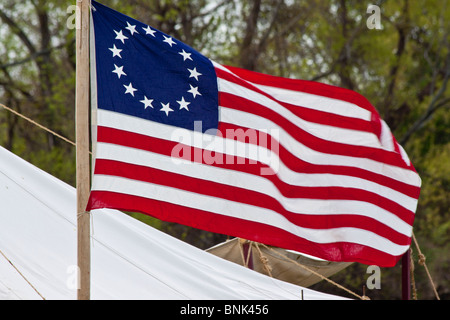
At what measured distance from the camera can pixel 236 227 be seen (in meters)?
5.80

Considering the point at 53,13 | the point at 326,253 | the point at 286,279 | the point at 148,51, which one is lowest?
the point at 286,279

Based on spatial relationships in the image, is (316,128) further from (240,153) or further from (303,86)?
(240,153)

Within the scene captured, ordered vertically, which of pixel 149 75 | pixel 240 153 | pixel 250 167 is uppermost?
pixel 149 75

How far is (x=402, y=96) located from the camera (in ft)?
59.8

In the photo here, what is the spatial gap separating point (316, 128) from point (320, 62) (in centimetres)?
1186

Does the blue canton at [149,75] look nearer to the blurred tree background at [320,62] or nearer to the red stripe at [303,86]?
the red stripe at [303,86]

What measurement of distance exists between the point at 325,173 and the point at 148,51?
2.30 meters

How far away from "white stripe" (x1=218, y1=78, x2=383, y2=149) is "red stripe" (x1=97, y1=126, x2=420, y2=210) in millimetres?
353

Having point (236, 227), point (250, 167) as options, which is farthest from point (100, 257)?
point (250, 167)

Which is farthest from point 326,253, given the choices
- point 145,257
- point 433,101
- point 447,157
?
point 447,157

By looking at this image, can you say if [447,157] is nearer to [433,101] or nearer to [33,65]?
[433,101]

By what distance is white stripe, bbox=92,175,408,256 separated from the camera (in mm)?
5098

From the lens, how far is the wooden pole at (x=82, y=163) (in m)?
4.60

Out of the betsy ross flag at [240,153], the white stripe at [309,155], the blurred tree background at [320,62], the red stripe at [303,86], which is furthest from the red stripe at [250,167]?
the blurred tree background at [320,62]
